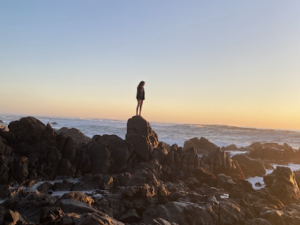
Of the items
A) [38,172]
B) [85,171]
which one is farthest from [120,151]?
[38,172]

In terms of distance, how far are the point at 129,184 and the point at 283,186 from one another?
7.99 m

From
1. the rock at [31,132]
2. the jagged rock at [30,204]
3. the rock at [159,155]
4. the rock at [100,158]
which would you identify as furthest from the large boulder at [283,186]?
the rock at [31,132]

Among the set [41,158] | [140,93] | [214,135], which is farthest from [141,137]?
[214,135]

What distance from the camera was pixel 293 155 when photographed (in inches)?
1113

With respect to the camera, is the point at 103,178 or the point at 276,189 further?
the point at 276,189

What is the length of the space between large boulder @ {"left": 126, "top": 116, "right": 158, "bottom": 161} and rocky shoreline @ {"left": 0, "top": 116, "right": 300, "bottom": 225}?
65 mm

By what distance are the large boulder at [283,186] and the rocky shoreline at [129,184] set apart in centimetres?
5

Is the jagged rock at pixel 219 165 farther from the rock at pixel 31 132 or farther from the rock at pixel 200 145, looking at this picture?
the rock at pixel 200 145

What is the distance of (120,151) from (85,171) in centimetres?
248

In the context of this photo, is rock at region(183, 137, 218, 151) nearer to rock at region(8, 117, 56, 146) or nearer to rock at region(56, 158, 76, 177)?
rock at region(56, 158, 76, 177)

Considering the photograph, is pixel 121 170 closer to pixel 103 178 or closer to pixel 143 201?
pixel 103 178

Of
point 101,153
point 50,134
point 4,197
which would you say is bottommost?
point 4,197

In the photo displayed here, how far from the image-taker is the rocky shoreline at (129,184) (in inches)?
331

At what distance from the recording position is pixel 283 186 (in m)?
13.8
